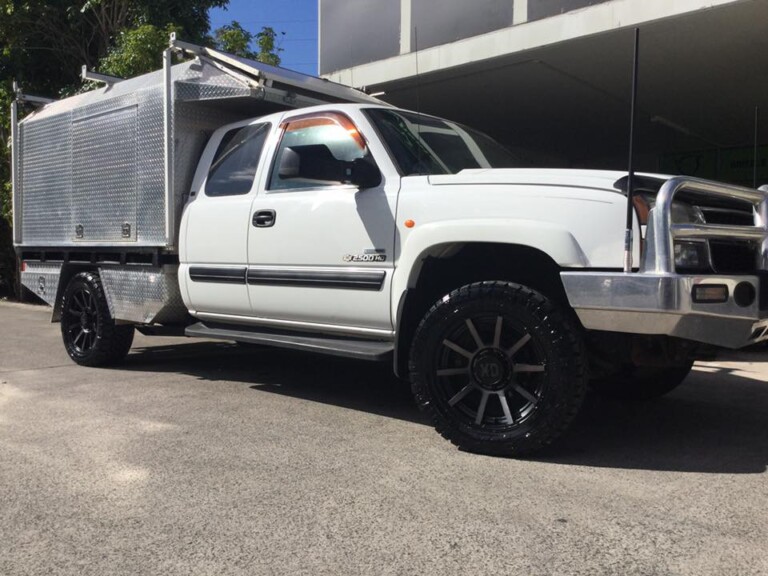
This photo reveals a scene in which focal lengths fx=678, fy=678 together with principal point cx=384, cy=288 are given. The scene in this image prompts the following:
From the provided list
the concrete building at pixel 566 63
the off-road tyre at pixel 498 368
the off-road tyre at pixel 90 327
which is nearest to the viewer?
the off-road tyre at pixel 498 368

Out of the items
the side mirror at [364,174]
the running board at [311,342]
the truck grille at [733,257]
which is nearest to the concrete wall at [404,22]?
the side mirror at [364,174]

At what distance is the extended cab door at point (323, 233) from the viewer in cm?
421

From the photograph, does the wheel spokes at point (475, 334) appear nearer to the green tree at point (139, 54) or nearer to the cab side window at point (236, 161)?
the cab side window at point (236, 161)

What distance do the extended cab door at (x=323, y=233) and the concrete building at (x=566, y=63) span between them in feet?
4.69

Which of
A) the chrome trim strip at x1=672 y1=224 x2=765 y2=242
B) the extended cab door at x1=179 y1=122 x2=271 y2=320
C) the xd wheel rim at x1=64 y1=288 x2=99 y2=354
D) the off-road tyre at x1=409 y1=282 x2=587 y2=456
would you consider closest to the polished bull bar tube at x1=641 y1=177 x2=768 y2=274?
the chrome trim strip at x1=672 y1=224 x2=765 y2=242

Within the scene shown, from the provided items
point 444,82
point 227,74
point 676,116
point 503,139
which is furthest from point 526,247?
point 503,139

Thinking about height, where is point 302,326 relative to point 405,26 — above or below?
below

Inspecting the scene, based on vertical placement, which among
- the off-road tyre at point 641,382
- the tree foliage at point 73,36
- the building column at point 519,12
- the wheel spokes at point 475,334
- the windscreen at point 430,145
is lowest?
the off-road tyre at point 641,382

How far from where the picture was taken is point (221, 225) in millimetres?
5125

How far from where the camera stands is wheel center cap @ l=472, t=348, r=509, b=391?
12.1 ft

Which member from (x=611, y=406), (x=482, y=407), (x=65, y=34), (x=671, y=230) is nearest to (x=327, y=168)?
(x=482, y=407)

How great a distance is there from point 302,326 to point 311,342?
0.61 ft

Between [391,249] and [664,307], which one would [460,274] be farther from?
[664,307]

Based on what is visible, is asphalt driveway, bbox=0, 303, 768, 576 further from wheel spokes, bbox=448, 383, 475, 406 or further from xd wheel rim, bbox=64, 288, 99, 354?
xd wheel rim, bbox=64, 288, 99, 354
